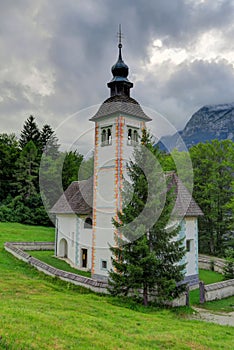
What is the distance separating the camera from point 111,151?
1975cm

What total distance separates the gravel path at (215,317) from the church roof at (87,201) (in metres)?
5.82

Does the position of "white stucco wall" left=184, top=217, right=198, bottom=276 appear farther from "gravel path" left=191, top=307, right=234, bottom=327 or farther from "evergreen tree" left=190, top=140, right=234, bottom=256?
"evergreen tree" left=190, top=140, right=234, bottom=256

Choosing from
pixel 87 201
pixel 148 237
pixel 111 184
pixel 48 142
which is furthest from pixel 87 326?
pixel 48 142

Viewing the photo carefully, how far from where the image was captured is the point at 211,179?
33.3m

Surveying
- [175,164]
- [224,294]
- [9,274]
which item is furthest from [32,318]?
[175,164]

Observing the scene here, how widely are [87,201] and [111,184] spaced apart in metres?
4.35

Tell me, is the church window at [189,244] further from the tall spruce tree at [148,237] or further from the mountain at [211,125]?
the mountain at [211,125]

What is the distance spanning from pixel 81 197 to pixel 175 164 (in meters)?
15.0

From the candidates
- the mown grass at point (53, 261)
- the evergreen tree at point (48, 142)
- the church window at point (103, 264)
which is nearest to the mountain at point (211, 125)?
the evergreen tree at point (48, 142)

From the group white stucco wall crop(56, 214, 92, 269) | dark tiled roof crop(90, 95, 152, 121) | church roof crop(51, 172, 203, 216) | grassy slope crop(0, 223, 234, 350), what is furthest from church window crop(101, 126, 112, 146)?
grassy slope crop(0, 223, 234, 350)

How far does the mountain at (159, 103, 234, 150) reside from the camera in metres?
55.7

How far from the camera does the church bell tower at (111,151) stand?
1938cm

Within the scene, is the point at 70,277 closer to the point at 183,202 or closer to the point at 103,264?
the point at 103,264

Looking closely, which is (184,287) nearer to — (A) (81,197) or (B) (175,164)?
(A) (81,197)
